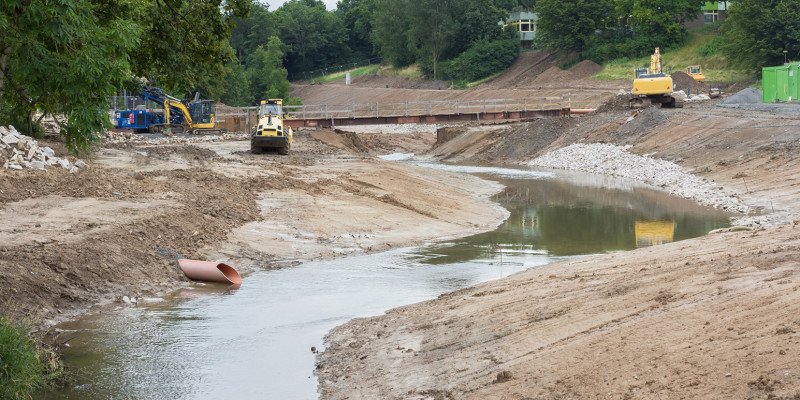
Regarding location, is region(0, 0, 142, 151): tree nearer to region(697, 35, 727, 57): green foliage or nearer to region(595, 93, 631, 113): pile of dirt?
region(595, 93, 631, 113): pile of dirt

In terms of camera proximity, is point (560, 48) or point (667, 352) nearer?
point (667, 352)

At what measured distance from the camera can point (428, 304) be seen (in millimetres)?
13711

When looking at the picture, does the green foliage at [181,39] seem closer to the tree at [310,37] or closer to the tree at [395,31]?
the tree at [395,31]

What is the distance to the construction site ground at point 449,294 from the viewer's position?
7.93 metres

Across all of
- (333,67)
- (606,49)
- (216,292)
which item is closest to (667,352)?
(216,292)

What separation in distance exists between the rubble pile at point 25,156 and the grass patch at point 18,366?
51.6 ft

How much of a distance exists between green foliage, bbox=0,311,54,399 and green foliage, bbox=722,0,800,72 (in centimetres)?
6774

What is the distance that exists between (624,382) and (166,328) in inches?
313

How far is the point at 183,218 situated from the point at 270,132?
64.4 feet

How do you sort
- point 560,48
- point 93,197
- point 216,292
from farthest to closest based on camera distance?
point 560,48 → point 93,197 → point 216,292

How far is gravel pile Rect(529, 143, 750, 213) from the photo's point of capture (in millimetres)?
29744

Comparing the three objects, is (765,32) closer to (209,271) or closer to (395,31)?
(395,31)

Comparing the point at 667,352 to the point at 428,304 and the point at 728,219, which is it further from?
the point at 728,219

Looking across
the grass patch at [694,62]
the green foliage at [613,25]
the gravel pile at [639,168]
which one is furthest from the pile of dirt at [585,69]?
the gravel pile at [639,168]
